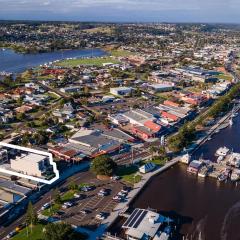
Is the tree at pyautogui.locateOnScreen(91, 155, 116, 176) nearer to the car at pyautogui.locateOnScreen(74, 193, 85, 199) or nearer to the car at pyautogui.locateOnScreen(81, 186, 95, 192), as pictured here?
the car at pyautogui.locateOnScreen(81, 186, 95, 192)

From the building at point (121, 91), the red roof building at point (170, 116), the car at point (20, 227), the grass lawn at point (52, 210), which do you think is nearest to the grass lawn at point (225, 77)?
the building at point (121, 91)

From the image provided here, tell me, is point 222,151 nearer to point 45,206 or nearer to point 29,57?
point 45,206

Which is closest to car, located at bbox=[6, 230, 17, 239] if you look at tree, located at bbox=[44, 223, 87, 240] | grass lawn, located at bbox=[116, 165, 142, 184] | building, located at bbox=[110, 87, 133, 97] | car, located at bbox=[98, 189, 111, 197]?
tree, located at bbox=[44, 223, 87, 240]

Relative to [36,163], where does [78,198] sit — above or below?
below

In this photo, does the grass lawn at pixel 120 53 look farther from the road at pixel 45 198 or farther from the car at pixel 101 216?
the car at pixel 101 216

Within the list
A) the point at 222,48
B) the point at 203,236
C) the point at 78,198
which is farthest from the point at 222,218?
the point at 222,48

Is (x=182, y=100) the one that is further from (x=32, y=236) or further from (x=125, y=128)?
(x=32, y=236)
